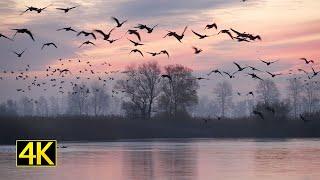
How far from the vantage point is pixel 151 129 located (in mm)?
75812

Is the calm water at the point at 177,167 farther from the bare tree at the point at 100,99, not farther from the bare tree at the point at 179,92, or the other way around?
the bare tree at the point at 100,99

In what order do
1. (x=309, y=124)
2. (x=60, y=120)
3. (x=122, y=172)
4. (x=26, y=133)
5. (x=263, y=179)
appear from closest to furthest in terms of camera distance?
(x=263, y=179), (x=122, y=172), (x=26, y=133), (x=60, y=120), (x=309, y=124)

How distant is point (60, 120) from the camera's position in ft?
231

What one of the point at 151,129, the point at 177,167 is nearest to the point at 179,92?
the point at 151,129

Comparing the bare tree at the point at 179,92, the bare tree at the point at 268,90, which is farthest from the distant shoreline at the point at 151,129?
the bare tree at the point at 268,90

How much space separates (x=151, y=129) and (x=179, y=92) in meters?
23.2

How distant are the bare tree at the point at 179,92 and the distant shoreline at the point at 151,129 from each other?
14.9 meters

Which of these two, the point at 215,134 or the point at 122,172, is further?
the point at 215,134

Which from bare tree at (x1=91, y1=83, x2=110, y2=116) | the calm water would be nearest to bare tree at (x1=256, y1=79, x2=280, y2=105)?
bare tree at (x1=91, y1=83, x2=110, y2=116)

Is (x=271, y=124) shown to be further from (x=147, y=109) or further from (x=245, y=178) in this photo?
(x=245, y=178)

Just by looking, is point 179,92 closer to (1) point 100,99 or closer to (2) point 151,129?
(2) point 151,129

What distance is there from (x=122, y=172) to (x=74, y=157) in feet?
33.8

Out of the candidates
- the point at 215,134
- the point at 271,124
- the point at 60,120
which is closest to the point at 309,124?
the point at 271,124

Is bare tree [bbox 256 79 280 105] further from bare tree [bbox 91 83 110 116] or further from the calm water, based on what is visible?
the calm water
